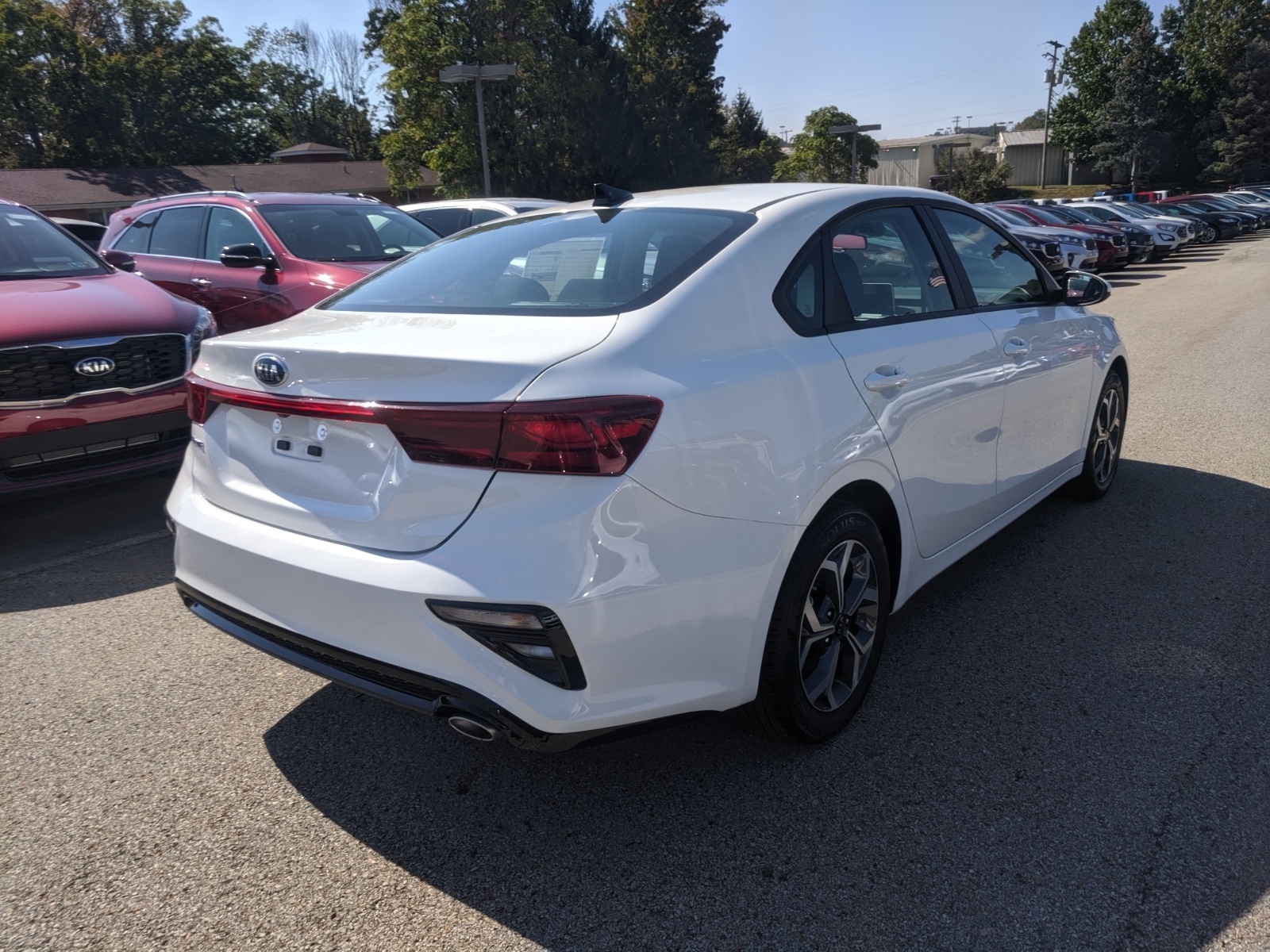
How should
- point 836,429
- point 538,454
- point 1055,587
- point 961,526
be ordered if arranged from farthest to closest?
point 1055,587 < point 961,526 < point 836,429 < point 538,454

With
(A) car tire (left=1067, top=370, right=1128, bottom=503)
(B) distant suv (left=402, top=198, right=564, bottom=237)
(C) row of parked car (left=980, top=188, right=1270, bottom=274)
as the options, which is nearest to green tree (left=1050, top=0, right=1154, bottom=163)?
(C) row of parked car (left=980, top=188, right=1270, bottom=274)

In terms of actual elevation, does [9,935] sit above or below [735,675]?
below

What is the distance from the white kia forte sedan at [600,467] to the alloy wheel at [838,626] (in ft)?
0.03

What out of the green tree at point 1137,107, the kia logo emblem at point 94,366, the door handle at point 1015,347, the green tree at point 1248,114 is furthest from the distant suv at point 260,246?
the green tree at point 1248,114

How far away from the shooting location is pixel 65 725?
3.24 metres

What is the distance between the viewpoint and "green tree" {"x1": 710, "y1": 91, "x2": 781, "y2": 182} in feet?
208

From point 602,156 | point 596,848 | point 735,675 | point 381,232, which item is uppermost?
point 602,156

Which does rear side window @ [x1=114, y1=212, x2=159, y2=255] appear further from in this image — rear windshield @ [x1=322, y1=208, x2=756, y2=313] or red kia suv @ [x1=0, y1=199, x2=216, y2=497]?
rear windshield @ [x1=322, y1=208, x2=756, y2=313]

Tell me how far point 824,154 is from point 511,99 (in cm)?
3133

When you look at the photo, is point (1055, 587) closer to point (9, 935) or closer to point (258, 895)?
point (258, 895)

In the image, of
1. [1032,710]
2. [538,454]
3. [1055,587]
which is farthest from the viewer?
[1055,587]

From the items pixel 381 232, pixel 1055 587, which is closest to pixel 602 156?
pixel 381 232

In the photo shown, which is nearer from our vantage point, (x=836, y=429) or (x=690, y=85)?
(x=836, y=429)

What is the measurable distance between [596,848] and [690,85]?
59968 millimetres
